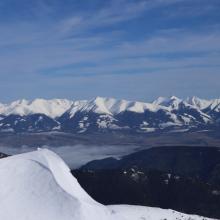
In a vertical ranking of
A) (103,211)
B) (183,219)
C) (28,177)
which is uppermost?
(28,177)

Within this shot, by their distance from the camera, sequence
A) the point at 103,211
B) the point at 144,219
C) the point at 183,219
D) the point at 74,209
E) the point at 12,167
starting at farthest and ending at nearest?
the point at 183,219 → the point at 144,219 → the point at 12,167 → the point at 103,211 → the point at 74,209

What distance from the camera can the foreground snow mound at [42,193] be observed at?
82625 mm

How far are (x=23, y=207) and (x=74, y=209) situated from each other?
27.5 feet

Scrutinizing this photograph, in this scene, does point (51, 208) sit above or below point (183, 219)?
above

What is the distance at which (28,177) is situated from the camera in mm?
92375

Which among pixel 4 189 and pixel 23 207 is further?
pixel 4 189

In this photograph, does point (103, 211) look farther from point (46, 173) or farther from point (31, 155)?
point (31, 155)

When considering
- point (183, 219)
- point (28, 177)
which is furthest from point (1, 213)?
point (183, 219)

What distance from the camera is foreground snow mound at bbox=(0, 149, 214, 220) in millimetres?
82625

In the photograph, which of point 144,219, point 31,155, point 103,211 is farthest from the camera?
point 144,219

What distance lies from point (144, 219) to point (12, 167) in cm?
7060

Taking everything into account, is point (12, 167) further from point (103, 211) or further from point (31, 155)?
point (103, 211)

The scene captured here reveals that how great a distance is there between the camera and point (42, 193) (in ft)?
285

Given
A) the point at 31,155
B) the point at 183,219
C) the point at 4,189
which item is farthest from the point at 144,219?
the point at 4,189
